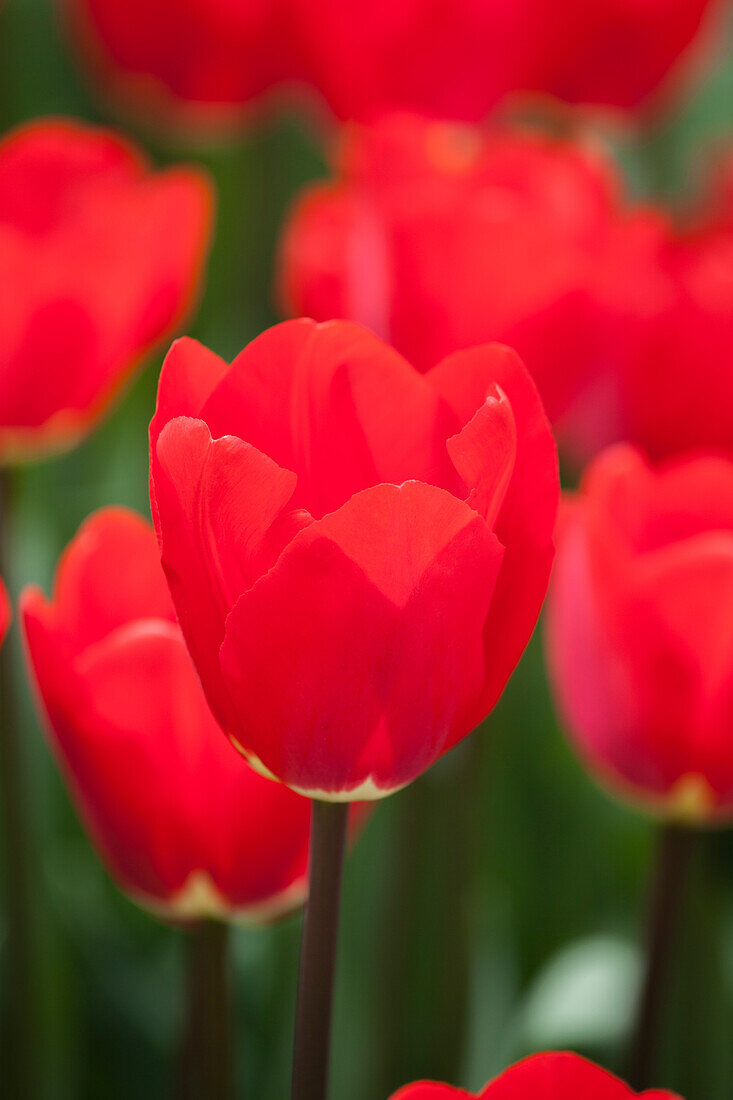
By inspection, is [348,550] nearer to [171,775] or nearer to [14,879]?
[171,775]

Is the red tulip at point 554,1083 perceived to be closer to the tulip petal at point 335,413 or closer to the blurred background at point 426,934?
the tulip petal at point 335,413

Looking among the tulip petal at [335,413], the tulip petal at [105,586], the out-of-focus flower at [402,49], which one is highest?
the out-of-focus flower at [402,49]

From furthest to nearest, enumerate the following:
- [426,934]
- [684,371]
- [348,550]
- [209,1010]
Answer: [426,934] → [684,371] → [209,1010] → [348,550]

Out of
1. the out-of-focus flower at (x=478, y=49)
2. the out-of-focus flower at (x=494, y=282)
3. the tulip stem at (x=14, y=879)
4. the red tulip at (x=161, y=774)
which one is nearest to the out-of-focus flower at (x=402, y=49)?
the out-of-focus flower at (x=478, y=49)

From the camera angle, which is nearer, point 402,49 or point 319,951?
point 319,951

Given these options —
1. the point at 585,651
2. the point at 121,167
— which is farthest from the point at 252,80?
the point at 585,651

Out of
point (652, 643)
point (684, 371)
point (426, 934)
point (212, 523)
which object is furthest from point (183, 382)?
point (426, 934)

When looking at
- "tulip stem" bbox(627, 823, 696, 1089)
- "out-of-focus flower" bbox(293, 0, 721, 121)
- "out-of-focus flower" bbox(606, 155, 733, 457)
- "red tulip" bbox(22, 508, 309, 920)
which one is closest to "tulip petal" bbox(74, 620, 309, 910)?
"red tulip" bbox(22, 508, 309, 920)
